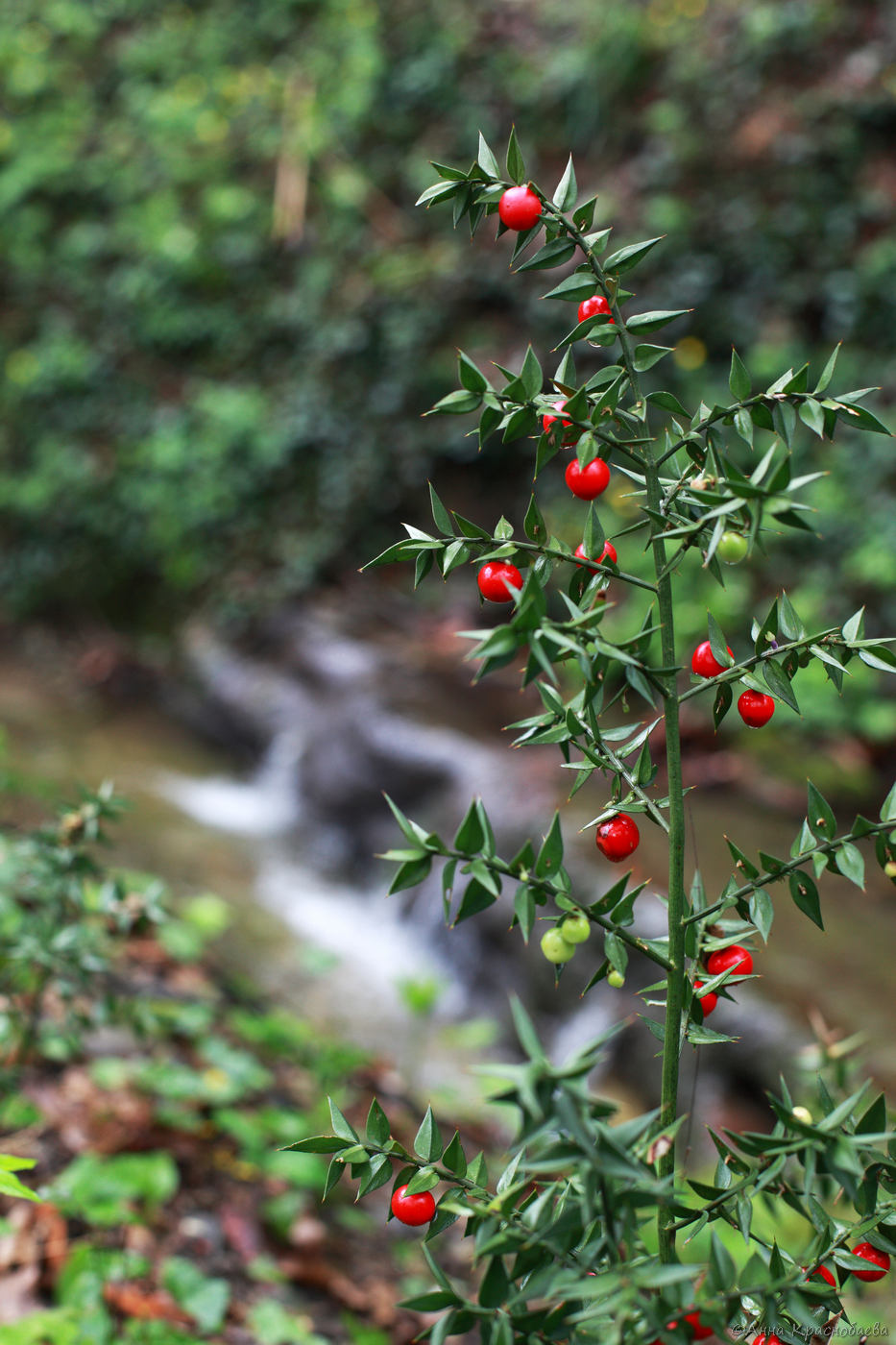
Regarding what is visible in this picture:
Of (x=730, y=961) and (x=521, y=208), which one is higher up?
(x=521, y=208)

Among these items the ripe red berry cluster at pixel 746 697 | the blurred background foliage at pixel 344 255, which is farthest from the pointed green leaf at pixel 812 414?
the blurred background foliage at pixel 344 255

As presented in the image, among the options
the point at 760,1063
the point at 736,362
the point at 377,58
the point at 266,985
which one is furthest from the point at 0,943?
the point at 377,58

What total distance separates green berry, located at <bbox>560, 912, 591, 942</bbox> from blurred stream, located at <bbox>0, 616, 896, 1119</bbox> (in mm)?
2231

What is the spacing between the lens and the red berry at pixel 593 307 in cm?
90

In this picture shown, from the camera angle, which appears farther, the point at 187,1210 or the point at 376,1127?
the point at 187,1210

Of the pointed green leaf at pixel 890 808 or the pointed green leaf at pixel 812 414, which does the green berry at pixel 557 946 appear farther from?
the pointed green leaf at pixel 812 414

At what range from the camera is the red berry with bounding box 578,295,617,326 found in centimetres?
90

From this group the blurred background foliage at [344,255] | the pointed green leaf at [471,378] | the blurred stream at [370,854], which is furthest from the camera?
the blurred background foliage at [344,255]

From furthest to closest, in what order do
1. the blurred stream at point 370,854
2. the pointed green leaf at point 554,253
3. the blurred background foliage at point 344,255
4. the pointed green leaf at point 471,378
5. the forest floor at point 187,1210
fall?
the blurred background foliage at point 344,255, the blurred stream at point 370,854, the forest floor at point 187,1210, the pointed green leaf at point 554,253, the pointed green leaf at point 471,378

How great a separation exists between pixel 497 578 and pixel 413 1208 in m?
0.59

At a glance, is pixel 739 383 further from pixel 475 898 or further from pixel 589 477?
pixel 475 898

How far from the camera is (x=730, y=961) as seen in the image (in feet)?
2.94

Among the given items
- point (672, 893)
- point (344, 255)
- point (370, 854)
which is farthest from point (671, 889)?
point (344, 255)

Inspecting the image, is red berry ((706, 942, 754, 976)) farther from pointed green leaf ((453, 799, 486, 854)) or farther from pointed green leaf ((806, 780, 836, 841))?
pointed green leaf ((453, 799, 486, 854))
